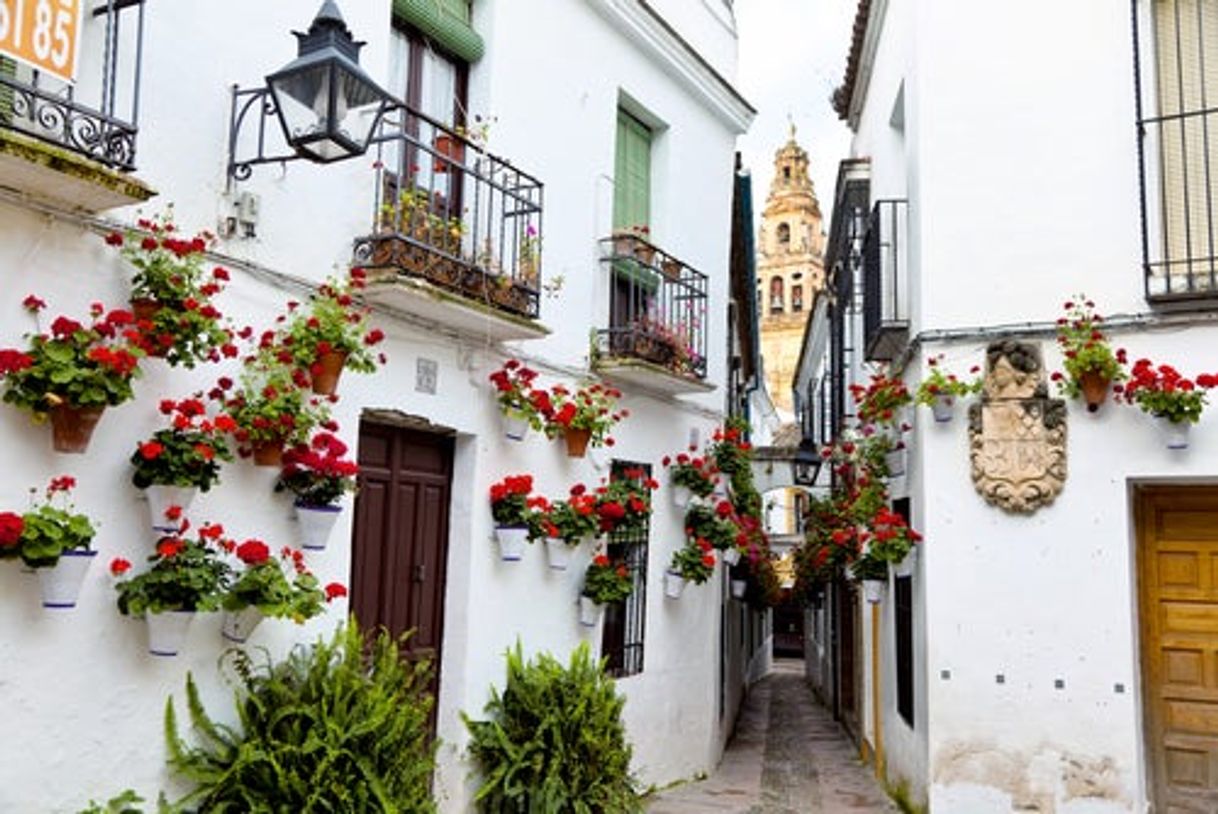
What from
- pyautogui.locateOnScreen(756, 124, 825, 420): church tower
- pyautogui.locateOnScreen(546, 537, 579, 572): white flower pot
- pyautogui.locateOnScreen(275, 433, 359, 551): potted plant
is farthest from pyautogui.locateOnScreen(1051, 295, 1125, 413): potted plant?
pyautogui.locateOnScreen(756, 124, 825, 420): church tower

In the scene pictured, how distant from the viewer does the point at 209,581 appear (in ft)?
14.9

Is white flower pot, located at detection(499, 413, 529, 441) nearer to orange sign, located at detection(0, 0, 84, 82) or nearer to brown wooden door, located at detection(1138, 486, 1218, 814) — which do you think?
orange sign, located at detection(0, 0, 84, 82)

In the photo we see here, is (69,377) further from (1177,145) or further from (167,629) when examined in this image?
(1177,145)

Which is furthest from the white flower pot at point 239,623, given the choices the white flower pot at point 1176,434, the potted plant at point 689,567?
the white flower pot at point 1176,434

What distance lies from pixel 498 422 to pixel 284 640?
2.33 m

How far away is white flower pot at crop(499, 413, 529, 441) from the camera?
7.22 m

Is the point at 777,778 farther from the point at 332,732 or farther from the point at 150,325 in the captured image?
the point at 150,325

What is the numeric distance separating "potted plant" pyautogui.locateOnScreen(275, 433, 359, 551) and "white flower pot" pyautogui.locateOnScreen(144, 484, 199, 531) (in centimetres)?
67

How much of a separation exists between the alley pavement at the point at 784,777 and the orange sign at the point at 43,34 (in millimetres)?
6661

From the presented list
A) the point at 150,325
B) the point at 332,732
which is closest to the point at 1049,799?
the point at 332,732

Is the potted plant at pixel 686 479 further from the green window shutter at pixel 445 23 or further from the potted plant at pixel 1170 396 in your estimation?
the green window shutter at pixel 445 23

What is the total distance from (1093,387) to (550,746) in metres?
4.39

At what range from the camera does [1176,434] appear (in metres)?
6.85

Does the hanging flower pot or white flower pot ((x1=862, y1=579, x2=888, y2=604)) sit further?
white flower pot ((x1=862, y1=579, x2=888, y2=604))
